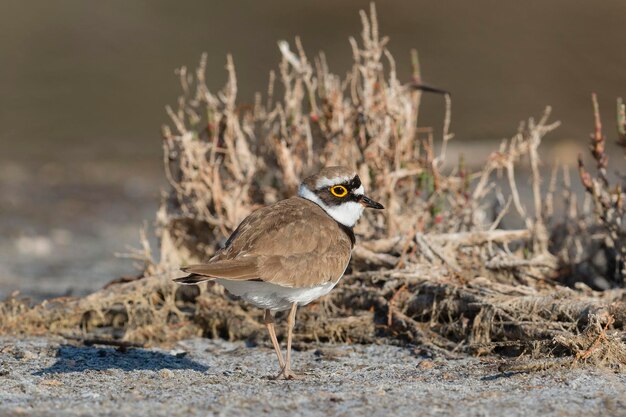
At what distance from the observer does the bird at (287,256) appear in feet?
14.7

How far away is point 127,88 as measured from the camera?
18.8m

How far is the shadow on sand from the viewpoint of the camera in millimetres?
4870

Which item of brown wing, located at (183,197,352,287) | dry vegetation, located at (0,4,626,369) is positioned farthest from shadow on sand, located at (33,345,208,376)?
brown wing, located at (183,197,352,287)

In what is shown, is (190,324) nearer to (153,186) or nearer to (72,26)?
(153,186)

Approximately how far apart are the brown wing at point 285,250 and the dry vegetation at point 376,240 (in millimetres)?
785

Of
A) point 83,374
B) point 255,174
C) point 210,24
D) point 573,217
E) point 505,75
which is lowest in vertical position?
point 83,374

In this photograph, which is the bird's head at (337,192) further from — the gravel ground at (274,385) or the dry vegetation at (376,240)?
the gravel ground at (274,385)

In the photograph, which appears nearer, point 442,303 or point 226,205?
point 442,303

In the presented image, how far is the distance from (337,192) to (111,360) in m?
1.39

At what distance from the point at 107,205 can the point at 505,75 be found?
9.79 meters

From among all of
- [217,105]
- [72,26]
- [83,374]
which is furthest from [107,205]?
[72,26]

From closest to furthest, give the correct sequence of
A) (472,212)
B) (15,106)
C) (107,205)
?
→ (472,212) < (107,205) < (15,106)

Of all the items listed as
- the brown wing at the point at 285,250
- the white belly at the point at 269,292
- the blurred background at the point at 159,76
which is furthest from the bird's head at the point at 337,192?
the blurred background at the point at 159,76

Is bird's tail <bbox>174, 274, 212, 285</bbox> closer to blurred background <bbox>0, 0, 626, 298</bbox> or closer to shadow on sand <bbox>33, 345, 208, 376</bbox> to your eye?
shadow on sand <bbox>33, 345, 208, 376</bbox>
